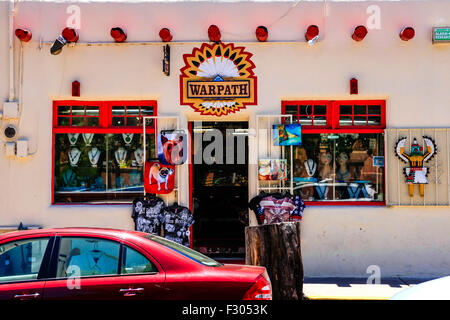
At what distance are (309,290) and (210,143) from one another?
358cm

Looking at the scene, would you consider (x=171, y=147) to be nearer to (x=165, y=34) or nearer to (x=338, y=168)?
(x=165, y=34)

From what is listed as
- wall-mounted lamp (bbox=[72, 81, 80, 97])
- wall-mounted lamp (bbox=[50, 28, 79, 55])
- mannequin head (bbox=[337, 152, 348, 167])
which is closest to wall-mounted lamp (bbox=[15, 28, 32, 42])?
wall-mounted lamp (bbox=[50, 28, 79, 55])

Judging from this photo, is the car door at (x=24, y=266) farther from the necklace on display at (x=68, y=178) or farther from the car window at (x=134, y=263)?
the necklace on display at (x=68, y=178)

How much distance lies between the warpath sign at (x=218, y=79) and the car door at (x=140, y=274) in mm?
4656

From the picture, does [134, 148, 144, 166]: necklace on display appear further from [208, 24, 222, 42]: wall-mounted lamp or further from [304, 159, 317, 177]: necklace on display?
[304, 159, 317, 177]: necklace on display

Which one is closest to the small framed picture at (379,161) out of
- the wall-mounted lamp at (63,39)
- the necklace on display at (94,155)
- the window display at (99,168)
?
the window display at (99,168)

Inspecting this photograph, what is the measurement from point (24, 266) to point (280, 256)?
311cm

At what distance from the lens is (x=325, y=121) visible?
8.94 meters

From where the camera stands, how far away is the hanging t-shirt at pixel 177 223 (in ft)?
28.0

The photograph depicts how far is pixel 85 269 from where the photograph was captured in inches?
176

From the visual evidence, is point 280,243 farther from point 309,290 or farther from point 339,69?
point 339,69

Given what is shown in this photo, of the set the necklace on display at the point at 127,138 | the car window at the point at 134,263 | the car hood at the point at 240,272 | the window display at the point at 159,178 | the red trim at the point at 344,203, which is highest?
the necklace on display at the point at 127,138

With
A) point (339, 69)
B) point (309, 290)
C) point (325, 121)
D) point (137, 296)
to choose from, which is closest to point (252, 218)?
point (309, 290)
